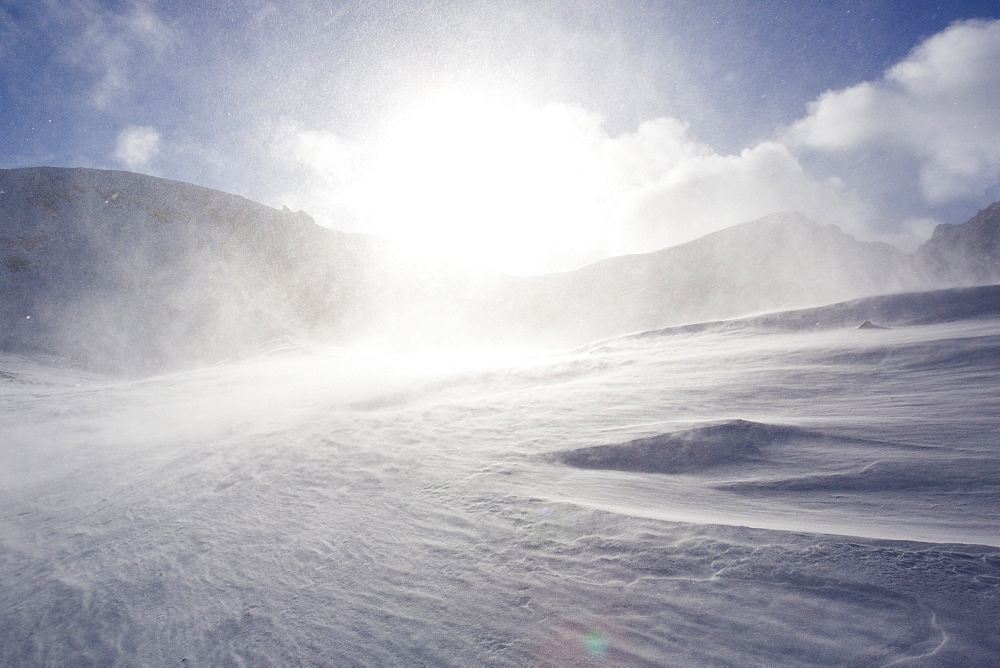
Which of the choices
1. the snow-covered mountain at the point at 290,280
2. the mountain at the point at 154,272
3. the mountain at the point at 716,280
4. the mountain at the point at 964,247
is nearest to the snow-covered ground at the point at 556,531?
the mountain at the point at 154,272

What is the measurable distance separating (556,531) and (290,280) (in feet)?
158

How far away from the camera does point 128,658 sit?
2277 millimetres

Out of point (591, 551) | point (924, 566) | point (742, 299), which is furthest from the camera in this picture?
point (742, 299)

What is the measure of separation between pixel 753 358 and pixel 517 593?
7261mm

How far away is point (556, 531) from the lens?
2889 mm

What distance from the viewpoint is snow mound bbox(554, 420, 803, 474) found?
13.3ft

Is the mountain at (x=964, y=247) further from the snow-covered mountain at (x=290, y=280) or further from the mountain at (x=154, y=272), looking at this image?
the mountain at (x=154, y=272)

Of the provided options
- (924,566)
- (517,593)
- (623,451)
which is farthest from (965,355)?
(517,593)

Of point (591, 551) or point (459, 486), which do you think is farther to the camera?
point (459, 486)

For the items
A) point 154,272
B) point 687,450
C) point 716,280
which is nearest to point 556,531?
point 687,450

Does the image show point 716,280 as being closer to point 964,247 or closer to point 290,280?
point 290,280

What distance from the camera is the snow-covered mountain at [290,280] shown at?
33969mm

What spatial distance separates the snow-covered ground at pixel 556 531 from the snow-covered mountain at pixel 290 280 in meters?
33.4

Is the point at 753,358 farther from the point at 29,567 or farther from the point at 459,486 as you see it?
the point at 29,567
